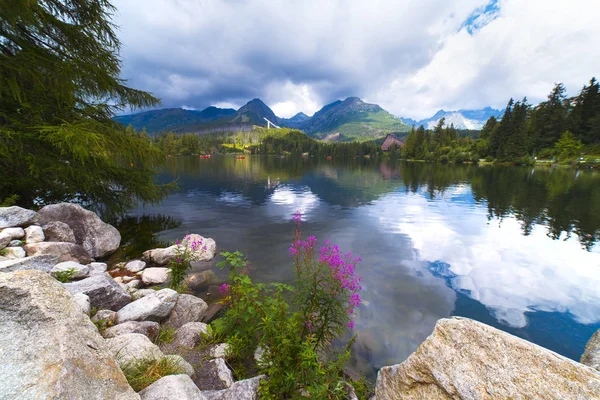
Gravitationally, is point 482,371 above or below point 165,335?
above

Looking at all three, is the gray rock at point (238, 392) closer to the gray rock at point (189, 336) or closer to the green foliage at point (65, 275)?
the gray rock at point (189, 336)

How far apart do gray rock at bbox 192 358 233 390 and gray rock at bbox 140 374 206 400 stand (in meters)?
1.14

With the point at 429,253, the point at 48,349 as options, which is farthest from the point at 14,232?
the point at 429,253

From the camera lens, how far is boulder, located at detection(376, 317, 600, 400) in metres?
3.08

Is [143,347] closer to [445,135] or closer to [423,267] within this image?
Answer: [423,267]

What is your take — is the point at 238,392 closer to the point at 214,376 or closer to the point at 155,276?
the point at 214,376

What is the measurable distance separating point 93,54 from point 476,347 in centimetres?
1799

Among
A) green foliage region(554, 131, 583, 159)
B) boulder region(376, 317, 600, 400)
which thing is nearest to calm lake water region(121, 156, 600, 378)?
boulder region(376, 317, 600, 400)

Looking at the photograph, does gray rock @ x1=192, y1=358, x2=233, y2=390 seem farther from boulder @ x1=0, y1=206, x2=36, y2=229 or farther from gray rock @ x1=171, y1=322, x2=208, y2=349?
boulder @ x1=0, y1=206, x2=36, y2=229

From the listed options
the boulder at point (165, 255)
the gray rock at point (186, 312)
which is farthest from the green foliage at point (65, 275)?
the boulder at point (165, 255)

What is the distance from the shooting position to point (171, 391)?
10.1 feet

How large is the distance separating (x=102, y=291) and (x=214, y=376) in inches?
168

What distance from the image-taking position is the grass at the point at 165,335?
18.5 feet

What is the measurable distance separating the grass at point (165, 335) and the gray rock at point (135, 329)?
0.39 ft
